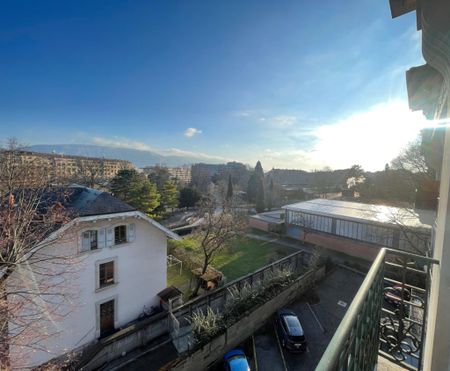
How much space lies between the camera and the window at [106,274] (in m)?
10.2

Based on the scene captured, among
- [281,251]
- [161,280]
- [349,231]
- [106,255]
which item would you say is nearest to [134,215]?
[106,255]

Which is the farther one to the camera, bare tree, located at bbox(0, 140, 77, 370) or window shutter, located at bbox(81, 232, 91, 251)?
window shutter, located at bbox(81, 232, 91, 251)

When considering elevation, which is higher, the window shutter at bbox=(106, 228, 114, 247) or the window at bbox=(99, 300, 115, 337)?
the window shutter at bbox=(106, 228, 114, 247)

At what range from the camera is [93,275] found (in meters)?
9.80

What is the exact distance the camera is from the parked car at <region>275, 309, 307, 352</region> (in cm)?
877

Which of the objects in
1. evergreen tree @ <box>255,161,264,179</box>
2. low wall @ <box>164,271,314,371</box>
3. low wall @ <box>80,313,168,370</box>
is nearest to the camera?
low wall @ <box>164,271,314,371</box>

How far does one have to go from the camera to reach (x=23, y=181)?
24.6ft

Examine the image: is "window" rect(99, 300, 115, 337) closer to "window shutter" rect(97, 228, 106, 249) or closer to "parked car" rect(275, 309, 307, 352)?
"window shutter" rect(97, 228, 106, 249)

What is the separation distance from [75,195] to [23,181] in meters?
3.55

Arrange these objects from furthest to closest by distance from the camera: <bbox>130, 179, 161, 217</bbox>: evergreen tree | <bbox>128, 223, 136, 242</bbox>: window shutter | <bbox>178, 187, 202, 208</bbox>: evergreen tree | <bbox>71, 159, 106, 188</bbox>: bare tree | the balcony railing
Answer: <bbox>178, 187, 202, 208</bbox>: evergreen tree < <bbox>71, 159, 106, 188</bbox>: bare tree < <bbox>130, 179, 161, 217</bbox>: evergreen tree < <bbox>128, 223, 136, 242</bbox>: window shutter < the balcony railing

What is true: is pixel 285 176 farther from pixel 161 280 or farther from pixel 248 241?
pixel 161 280

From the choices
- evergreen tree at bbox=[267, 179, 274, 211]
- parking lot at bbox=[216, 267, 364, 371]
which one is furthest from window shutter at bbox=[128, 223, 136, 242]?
evergreen tree at bbox=[267, 179, 274, 211]

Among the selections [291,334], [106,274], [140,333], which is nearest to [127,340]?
[140,333]

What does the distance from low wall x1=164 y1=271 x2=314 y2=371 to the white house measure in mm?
4650
